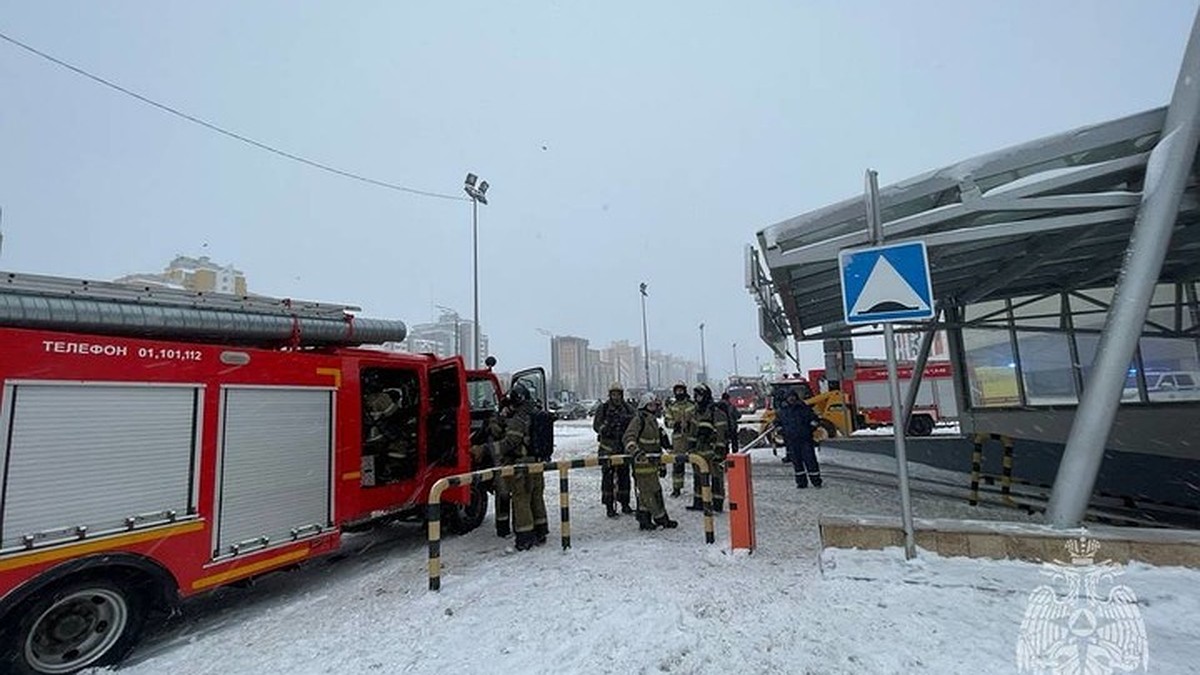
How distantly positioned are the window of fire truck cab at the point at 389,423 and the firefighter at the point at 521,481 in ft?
3.67

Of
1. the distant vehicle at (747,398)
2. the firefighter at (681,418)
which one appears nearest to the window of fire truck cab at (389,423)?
the firefighter at (681,418)

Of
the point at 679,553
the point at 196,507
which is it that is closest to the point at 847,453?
the point at 679,553

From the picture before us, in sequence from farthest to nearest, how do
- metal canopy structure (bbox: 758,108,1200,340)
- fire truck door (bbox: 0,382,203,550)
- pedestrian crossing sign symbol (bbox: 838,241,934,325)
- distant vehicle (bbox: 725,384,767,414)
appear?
1. distant vehicle (bbox: 725,384,767,414)
2. metal canopy structure (bbox: 758,108,1200,340)
3. pedestrian crossing sign symbol (bbox: 838,241,934,325)
4. fire truck door (bbox: 0,382,203,550)

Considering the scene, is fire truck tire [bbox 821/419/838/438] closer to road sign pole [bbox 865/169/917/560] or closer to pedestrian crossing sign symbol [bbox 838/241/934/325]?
road sign pole [bbox 865/169/917/560]

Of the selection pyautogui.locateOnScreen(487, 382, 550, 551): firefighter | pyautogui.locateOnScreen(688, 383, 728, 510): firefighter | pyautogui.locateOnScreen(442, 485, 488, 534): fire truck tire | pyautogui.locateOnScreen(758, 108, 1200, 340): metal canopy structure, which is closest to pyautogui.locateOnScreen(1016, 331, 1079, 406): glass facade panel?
pyautogui.locateOnScreen(758, 108, 1200, 340): metal canopy structure

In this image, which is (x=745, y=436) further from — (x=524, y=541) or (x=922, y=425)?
(x=524, y=541)

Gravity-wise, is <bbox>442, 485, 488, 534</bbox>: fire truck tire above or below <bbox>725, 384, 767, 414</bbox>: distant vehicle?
below

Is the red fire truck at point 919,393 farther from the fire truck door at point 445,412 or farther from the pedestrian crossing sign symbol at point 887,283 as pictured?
the pedestrian crossing sign symbol at point 887,283

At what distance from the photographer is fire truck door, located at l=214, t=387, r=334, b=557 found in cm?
477

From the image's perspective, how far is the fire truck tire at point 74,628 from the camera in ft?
11.9

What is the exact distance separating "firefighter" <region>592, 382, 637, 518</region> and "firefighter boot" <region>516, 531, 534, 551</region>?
184 centimetres

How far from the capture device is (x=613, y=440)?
8.16 meters

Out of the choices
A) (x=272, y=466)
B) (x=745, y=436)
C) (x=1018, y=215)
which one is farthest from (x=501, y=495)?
(x=745, y=436)

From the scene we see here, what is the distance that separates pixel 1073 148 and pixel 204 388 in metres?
8.15
